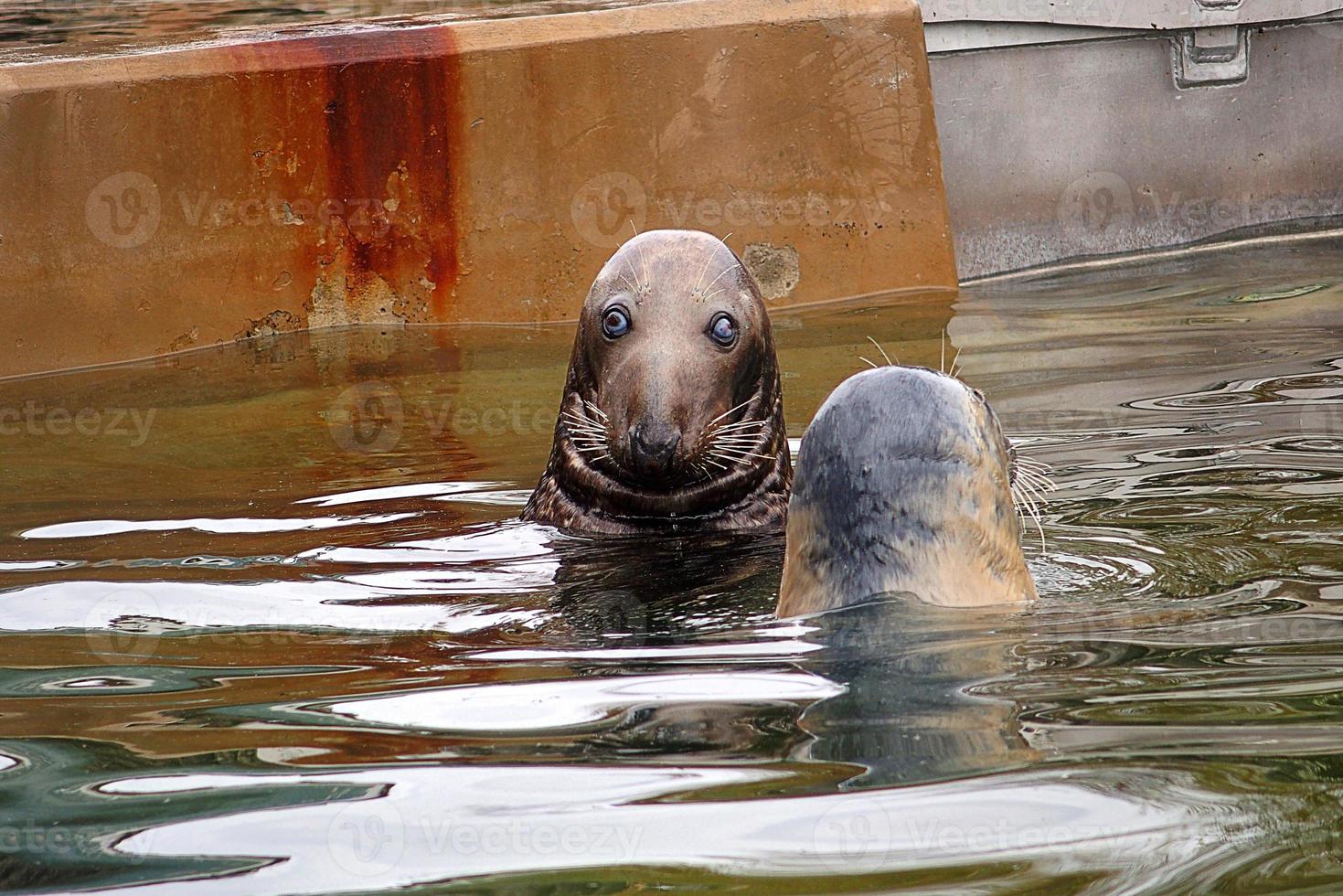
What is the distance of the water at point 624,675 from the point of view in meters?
2.09

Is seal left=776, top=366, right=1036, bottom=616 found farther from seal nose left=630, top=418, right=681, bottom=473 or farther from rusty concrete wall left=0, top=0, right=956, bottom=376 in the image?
rusty concrete wall left=0, top=0, right=956, bottom=376

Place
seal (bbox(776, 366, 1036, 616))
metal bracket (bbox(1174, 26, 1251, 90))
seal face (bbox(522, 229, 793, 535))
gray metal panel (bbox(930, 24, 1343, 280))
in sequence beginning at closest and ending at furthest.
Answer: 1. seal (bbox(776, 366, 1036, 616))
2. seal face (bbox(522, 229, 793, 535))
3. gray metal panel (bbox(930, 24, 1343, 280))
4. metal bracket (bbox(1174, 26, 1251, 90))

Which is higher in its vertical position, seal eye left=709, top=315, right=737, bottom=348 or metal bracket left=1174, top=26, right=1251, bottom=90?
metal bracket left=1174, top=26, right=1251, bottom=90

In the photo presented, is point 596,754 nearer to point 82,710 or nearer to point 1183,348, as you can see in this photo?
point 82,710

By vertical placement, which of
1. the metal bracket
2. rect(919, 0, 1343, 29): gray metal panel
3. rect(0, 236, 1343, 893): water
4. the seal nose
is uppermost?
rect(919, 0, 1343, 29): gray metal panel

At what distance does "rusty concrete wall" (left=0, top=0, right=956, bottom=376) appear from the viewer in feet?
24.2

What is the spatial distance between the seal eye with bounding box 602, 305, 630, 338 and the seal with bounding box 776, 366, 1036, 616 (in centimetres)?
181

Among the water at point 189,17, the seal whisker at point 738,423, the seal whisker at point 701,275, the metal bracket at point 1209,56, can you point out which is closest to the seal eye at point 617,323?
the seal whisker at point 701,275

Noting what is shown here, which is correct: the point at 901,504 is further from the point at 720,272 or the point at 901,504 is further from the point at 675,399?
the point at 720,272

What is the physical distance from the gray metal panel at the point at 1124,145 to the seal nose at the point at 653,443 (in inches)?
192

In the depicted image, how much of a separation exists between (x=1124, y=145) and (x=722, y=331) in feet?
17.5

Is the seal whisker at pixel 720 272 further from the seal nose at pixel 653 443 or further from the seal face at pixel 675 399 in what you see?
the seal nose at pixel 653 443

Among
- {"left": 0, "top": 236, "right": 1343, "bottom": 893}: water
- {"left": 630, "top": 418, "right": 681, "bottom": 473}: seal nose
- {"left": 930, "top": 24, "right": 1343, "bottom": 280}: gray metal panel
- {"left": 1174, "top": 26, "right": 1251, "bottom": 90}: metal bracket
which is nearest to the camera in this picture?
{"left": 0, "top": 236, "right": 1343, "bottom": 893}: water

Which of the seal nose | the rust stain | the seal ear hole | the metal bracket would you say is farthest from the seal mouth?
the metal bracket
